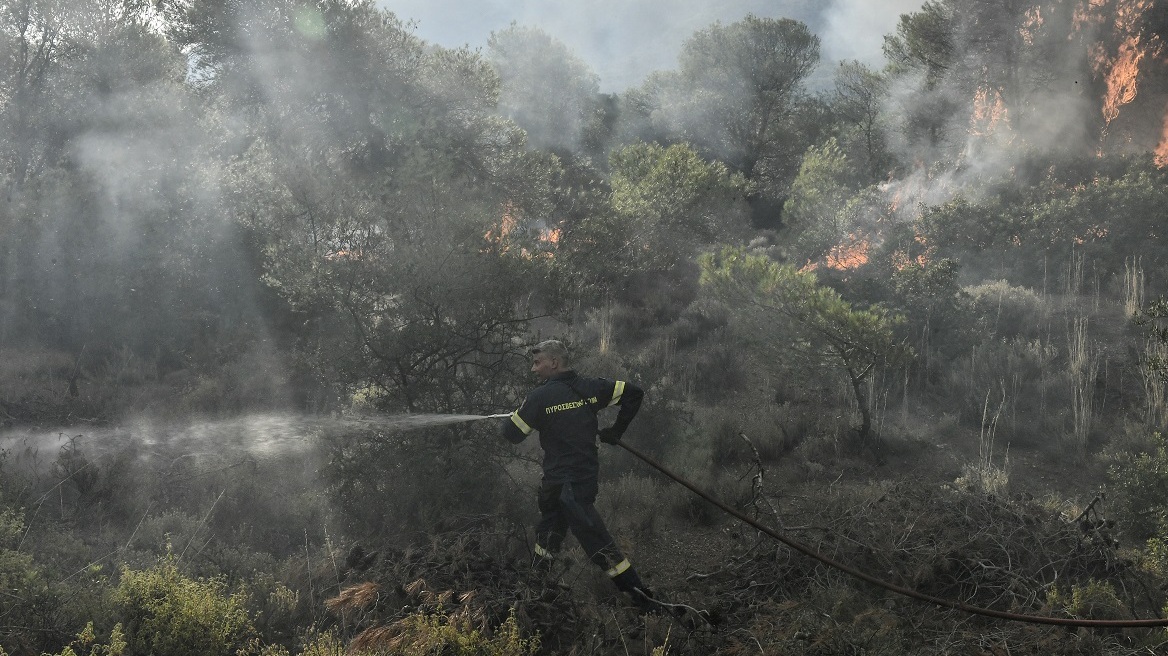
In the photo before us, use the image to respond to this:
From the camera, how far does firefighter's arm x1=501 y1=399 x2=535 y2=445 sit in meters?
5.50

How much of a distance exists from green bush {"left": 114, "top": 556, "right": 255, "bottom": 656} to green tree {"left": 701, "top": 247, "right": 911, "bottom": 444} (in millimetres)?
6260

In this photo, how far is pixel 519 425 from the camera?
551 cm

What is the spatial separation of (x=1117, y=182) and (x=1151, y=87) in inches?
157

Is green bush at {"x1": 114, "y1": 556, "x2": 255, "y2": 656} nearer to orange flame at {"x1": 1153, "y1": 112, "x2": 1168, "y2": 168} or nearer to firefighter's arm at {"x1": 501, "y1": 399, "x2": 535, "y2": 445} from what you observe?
firefighter's arm at {"x1": 501, "y1": 399, "x2": 535, "y2": 445}

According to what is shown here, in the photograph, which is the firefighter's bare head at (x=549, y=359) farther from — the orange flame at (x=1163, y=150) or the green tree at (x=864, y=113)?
the green tree at (x=864, y=113)

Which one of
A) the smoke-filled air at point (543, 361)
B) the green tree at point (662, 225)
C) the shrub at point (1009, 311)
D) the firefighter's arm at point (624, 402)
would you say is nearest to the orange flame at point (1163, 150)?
the smoke-filled air at point (543, 361)

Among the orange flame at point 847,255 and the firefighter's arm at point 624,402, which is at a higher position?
the orange flame at point 847,255

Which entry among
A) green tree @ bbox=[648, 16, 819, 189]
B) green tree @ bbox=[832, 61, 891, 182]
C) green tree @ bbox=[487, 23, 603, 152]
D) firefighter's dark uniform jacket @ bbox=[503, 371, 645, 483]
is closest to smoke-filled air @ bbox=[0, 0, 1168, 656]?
firefighter's dark uniform jacket @ bbox=[503, 371, 645, 483]

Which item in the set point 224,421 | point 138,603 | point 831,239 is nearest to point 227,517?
point 138,603

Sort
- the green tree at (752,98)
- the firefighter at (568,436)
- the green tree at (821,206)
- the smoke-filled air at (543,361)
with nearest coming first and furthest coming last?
the smoke-filled air at (543,361), the firefighter at (568,436), the green tree at (821,206), the green tree at (752,98)

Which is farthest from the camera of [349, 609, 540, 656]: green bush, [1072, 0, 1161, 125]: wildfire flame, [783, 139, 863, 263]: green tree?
[783, 139, 863, 263]: green tree

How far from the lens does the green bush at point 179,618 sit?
4.57m

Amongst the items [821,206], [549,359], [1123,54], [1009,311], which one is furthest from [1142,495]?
[1123,54]

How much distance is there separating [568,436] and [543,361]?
54cm
